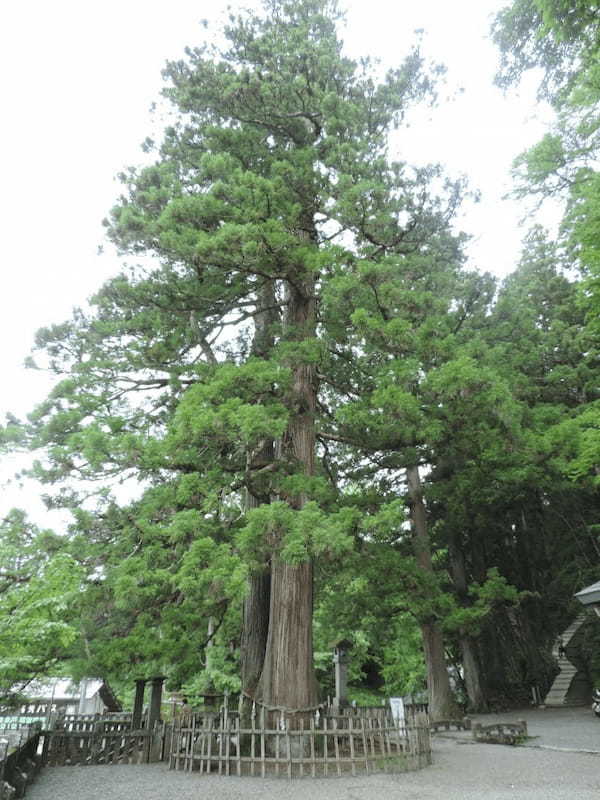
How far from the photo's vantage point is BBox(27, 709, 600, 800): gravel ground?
4.79 meters

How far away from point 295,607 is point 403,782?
232 cm

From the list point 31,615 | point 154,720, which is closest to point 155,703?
point 154,720

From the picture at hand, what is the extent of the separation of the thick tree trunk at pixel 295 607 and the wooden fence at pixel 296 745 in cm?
29

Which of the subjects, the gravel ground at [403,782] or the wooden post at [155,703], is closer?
the gravel ground at [403,782]

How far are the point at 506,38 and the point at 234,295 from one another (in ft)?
24.4

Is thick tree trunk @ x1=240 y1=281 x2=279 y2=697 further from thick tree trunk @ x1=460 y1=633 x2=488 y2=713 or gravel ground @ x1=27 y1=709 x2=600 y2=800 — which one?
thick tree trunk @ x1=460 y1=633 x2=488 y2=713

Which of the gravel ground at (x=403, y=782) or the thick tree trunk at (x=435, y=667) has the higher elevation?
the thick tree trunk at (x=435, y=667)

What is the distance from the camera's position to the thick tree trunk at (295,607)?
674 centimetres

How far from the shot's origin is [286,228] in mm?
8086

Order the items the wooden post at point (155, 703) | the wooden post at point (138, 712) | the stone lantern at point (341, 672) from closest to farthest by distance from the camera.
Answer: the wooden post at point (155, 703) < the wooden post at point (138, 712) < the stone lantern at point (341, 672)

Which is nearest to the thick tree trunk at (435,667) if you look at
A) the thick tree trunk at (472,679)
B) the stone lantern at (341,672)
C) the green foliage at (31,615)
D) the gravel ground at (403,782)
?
the stone lantern at (341,672)

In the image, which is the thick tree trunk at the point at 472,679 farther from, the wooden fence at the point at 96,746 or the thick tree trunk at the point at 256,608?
the wooden fence at the point at 96,746

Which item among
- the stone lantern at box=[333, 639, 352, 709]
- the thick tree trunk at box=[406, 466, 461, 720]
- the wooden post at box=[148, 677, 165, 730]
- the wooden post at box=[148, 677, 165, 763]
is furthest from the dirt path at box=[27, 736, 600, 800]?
the thick tree trunk at box=[406, 466, 461, 720]

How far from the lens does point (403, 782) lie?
5414 mm
